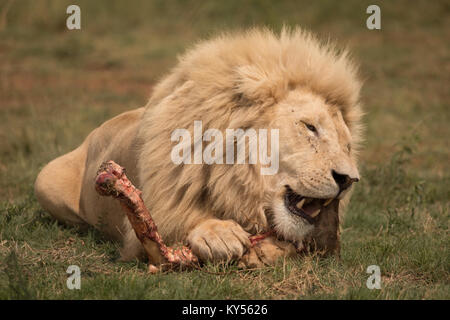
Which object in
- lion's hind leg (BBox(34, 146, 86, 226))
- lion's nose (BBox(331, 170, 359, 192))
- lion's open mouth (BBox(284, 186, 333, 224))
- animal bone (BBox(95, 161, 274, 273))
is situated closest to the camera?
animal bone (BBox(95, 161, 274, 273))

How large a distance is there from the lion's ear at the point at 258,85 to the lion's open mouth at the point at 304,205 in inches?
19.2

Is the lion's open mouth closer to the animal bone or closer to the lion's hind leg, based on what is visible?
the animal bone

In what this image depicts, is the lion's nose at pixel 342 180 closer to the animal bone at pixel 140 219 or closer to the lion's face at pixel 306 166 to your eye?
the lion's face at pixel 306 166

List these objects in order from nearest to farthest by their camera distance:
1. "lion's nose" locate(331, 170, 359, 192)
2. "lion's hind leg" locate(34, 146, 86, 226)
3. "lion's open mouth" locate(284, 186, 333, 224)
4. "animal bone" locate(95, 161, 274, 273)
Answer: "animal bone" locate(95, 161, 274, 273) → "lion's nose" locate(331, 170, 359, 192) → "lion's open mouth" locate(284, 186, 333, 224) → "lion's hind leg" locate(34, 146, 86, 226)

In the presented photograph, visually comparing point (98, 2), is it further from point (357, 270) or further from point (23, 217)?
point (357, 270)

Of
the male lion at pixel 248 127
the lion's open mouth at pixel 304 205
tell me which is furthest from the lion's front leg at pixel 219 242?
the lion's open mouth at pixel 304 205

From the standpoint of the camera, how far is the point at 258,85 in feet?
10.8

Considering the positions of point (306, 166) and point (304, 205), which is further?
point (304, 205)

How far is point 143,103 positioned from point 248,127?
5.70m

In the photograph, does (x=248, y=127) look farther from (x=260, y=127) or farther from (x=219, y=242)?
(x=219, y=242)

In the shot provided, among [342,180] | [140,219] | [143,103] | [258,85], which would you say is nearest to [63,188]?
[140,219]

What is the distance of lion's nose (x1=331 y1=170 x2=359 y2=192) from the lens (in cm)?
311

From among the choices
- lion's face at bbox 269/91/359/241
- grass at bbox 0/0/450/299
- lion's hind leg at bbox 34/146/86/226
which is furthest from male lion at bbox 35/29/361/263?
lion's hind leg at bbox 34/146/86/226

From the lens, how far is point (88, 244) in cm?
387
